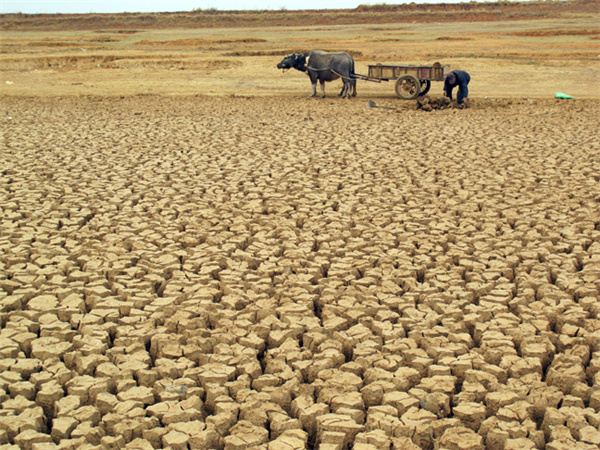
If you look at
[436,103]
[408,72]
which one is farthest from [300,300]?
[408,72]

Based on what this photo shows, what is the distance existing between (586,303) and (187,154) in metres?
5.84

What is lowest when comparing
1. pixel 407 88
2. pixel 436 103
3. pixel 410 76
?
pixel 436 103

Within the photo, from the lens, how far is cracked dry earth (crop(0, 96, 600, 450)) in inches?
115

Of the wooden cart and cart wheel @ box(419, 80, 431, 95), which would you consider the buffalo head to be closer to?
the wooden cart

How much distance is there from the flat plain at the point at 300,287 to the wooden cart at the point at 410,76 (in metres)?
3.51

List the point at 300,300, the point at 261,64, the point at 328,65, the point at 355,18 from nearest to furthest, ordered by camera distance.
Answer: the point at 300,300 < the point at 328,65 < the point at 261,64 < the point at 355,18

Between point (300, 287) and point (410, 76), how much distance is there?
1077cm

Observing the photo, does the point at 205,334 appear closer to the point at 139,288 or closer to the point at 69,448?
the point at 139,288

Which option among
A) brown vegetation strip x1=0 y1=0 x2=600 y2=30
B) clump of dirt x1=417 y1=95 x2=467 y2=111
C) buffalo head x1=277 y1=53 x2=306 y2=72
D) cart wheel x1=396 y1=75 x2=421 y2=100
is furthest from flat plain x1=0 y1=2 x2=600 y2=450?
brown vegetation strip x1=0 y1=0 x2=600 y2=30

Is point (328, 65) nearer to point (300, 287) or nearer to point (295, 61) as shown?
point (295, 61)

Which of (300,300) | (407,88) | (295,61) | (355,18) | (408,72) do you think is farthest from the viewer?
(355,18)

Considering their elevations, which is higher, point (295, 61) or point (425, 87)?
point (295, 61)

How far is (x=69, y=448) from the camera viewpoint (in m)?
2.74

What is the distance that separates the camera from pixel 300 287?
430 cm
